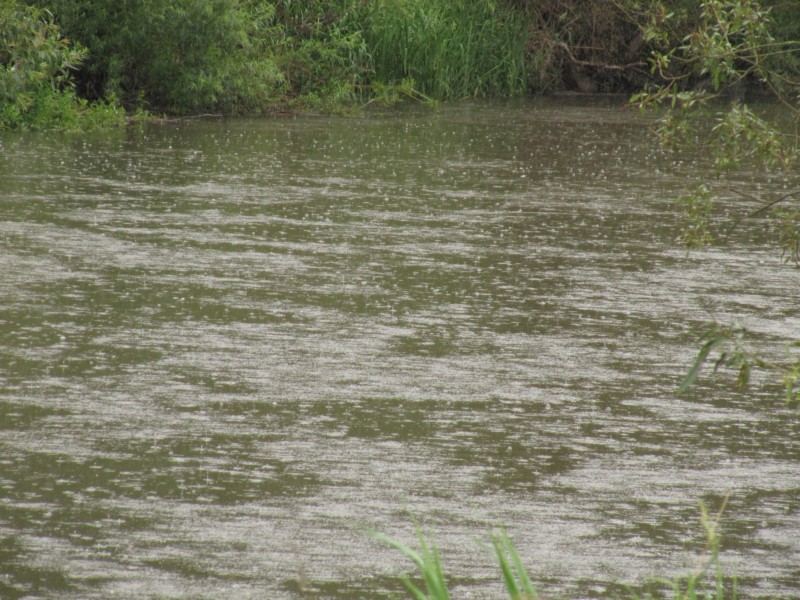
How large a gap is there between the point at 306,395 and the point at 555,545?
1976 millimetres

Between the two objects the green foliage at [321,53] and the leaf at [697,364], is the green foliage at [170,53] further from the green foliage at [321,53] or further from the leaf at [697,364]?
the leaf at [697,364]

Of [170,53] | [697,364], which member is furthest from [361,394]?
[170,53]

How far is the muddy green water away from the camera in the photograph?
4.92 meters

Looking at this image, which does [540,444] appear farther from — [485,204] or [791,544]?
[485,204]

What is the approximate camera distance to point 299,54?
21922 millimetres

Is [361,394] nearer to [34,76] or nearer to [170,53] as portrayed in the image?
[34,76]

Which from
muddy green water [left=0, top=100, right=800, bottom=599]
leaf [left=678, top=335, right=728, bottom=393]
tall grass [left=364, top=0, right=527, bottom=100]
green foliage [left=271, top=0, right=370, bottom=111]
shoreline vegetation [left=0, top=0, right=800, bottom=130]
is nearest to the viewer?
leaf [left=678, top=335, right=728, bottom=393]

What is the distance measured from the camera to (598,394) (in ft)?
22.9

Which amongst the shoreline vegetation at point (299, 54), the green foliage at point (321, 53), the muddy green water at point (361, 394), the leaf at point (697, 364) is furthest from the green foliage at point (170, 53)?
the leaf at point (697, 364)

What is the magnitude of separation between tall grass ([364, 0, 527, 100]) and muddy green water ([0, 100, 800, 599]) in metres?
10.6

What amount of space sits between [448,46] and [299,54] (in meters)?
3.61

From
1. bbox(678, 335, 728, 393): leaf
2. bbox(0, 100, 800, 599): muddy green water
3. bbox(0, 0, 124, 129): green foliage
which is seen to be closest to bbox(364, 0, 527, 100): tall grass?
bbox(0, 0, 124, 129): green foliage

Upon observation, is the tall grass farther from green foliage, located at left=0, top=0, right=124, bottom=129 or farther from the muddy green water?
the muddy green water

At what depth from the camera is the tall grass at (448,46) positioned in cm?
2347
